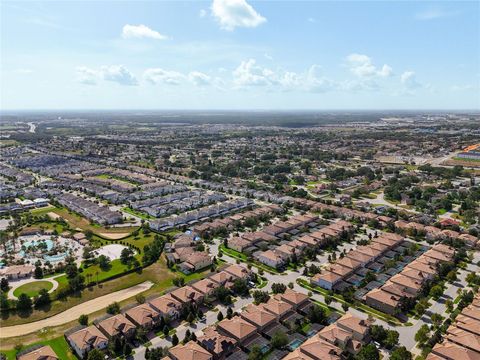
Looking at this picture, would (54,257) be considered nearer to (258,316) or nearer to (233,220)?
(233,220)

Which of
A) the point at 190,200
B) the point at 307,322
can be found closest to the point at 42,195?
the point at 190,200

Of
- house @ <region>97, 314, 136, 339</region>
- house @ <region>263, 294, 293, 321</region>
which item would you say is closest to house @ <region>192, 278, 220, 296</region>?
house @ <region>263, 294, 293, 321</region>

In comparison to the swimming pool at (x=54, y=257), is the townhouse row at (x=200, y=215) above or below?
above

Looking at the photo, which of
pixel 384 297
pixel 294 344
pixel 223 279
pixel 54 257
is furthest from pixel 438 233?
pixel 54 257

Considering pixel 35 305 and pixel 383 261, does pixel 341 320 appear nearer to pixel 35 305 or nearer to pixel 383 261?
pixel 383 261

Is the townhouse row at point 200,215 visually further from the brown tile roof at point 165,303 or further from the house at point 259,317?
the house at point 259,317

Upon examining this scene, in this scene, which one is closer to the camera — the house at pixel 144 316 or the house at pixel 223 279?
A: the house at pixel 144 316

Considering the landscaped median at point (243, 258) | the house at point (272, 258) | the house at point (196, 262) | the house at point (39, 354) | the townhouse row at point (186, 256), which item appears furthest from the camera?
the house at point (272, 258)

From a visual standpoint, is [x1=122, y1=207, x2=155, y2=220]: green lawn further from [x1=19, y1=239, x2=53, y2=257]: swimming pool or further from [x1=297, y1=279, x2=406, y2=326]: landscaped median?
[x1=297, y1=279, x2=406, y2=326]: landscaped median

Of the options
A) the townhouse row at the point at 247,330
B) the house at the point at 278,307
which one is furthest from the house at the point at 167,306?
the house at the point at 278,307
